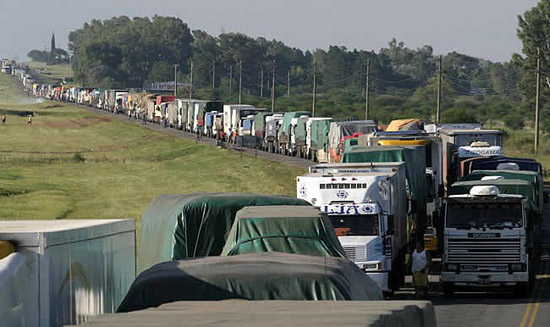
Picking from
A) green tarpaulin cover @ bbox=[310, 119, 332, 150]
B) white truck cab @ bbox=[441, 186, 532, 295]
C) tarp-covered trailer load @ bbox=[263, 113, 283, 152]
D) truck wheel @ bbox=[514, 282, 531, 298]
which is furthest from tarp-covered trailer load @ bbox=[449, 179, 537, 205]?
tarp-covered trailer load @ bbox=[263, 113, 283, 152]

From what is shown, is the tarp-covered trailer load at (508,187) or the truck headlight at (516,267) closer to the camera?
the truck headlight at (516,267)

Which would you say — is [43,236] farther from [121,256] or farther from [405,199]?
[405,199]

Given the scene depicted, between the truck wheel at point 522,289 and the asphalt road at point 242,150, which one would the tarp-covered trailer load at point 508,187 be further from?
the asphalt road at point 242,150

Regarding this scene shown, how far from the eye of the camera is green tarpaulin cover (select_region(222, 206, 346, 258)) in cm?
1900

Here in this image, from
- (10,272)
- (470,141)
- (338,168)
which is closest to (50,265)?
(10,272)

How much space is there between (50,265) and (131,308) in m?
0.91

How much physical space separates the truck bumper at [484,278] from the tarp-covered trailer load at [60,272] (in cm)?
1478

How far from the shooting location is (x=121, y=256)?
14.8 m

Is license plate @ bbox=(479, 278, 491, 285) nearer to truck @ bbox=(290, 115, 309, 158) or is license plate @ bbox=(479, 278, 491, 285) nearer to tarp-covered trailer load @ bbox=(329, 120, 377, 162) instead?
tarp-covered trailer load @ bbox=(329, 120, 377, 162)

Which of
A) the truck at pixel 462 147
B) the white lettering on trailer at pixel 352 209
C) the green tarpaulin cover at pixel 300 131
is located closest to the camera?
the white lettering on trailer at pixel 352 209

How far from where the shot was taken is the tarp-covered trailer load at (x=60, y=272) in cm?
1028

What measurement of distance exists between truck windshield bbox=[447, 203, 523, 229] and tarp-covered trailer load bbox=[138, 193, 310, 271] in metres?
7.72

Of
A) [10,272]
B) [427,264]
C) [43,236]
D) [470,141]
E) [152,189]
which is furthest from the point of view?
[152,189]

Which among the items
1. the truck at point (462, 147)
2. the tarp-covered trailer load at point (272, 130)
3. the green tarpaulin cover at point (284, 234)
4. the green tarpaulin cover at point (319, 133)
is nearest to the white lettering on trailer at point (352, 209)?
the green tarpaulin cover at point (284, 234)
